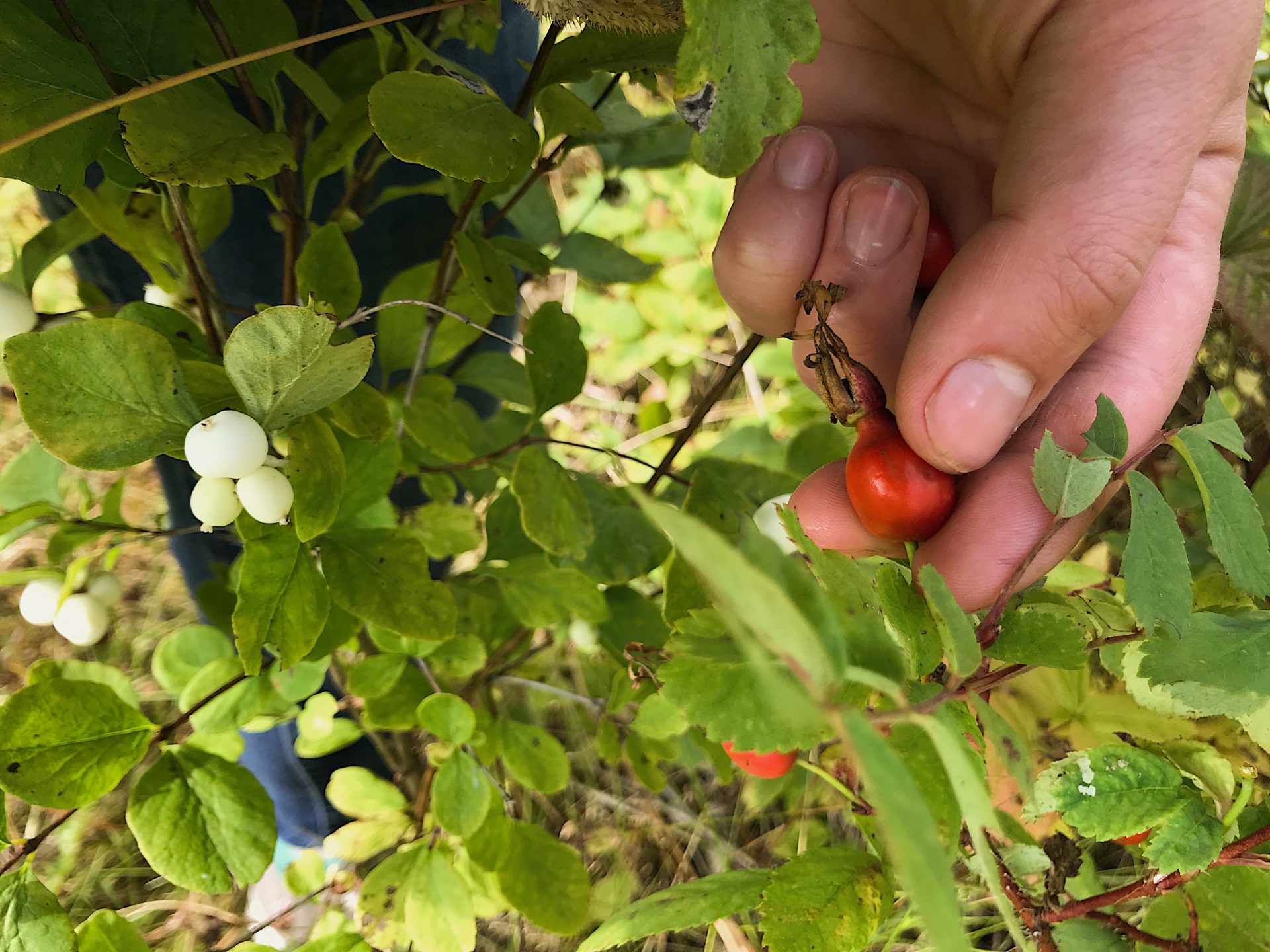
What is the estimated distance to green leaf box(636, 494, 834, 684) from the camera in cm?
19

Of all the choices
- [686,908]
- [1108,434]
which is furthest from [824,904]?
[1108,434]

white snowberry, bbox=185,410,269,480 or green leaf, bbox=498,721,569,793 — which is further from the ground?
white snowberry, bbox=185,410,269,480

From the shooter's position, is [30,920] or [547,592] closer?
[30,920]

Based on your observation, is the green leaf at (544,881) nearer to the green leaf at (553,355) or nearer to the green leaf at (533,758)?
the green leaf at (533,758)

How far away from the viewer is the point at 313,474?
→ 398 millimetres

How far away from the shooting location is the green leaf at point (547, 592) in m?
0.61

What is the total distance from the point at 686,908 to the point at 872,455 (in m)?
0.30

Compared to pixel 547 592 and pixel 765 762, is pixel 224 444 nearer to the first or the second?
pixel 547 592

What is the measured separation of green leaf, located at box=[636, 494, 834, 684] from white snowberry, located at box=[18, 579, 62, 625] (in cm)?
58

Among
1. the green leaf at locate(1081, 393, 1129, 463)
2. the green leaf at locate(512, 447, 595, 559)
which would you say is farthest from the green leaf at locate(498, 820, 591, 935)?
the green leaf at locate(1081, 393, 1129, 463)

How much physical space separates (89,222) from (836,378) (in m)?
0.45

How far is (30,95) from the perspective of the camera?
1.18 feet

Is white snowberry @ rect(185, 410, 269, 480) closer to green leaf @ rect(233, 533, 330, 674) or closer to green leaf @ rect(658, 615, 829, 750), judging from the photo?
green leaf @ rect(233, 533, 330, 674)

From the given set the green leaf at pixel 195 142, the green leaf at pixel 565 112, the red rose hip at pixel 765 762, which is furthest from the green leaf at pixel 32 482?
the red rose hip at pixel 765 762
